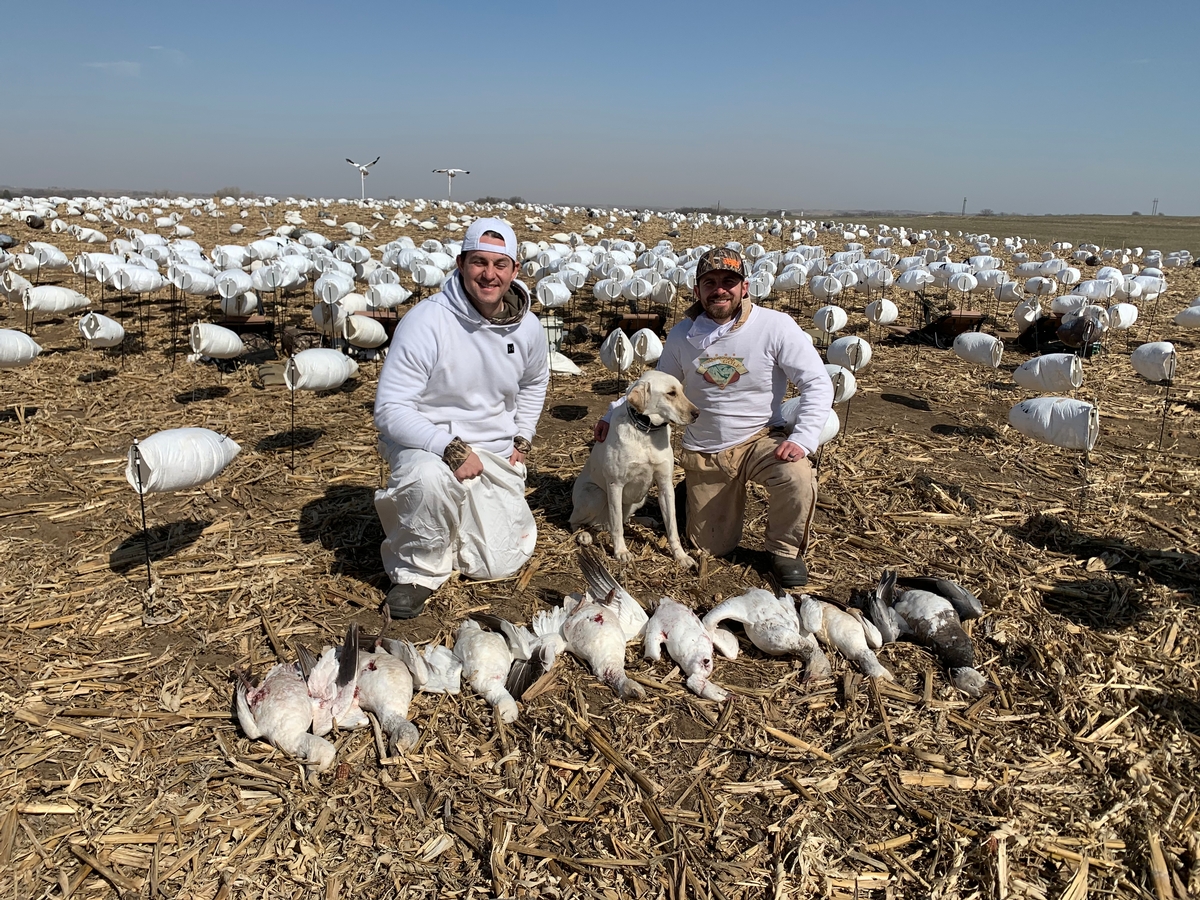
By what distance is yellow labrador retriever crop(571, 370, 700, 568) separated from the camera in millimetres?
4980

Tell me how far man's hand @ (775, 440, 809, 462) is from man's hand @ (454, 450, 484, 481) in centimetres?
202

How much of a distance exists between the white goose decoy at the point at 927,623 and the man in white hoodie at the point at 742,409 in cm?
78

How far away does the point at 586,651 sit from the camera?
4.16 meters

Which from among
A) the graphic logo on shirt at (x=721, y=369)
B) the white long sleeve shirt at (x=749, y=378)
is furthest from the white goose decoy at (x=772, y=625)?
the graphic logo on shirt at (x=721, y=369)

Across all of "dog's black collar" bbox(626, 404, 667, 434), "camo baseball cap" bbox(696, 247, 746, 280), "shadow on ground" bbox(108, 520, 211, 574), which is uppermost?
"camo baseball cap" bbox(696, 247, 746, 280)

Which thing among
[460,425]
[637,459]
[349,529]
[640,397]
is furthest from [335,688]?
[640,397]

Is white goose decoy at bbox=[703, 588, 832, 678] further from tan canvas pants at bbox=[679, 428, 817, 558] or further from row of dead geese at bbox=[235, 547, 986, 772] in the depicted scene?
tan canvas pants at bbox=[679, 428, 817, 558]

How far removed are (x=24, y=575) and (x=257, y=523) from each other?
1510 mm

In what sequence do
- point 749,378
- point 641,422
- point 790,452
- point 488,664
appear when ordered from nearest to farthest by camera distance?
point 488,664 < point 790,452 < point 641,422 < point 749,378

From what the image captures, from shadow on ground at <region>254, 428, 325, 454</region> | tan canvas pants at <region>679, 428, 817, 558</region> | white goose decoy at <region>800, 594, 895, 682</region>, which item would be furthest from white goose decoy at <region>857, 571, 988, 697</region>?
shadow on ground at <region>254, 428, 325, 454</region>

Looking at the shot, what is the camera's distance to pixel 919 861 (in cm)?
304

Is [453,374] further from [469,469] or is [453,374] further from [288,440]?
[288,440]

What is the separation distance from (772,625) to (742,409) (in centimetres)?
171

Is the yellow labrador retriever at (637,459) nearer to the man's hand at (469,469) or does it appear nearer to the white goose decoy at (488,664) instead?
the man's hand at (469,469)
